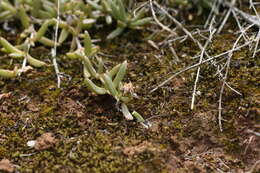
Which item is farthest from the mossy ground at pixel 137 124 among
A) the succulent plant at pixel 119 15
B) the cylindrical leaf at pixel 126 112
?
the succulent plant at pixel 119 15

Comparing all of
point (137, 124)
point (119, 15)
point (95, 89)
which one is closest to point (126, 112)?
point (137, 124)

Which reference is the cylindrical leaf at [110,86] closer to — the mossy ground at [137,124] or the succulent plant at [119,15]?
the mossy ground at [137,124]

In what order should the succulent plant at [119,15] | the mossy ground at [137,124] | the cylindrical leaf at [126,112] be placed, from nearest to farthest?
the mossy ground at [137,124], the cylindrical leaf at [126,112], the succulent plant at [119,15]

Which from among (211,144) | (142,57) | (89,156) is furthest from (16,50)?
(211,144)

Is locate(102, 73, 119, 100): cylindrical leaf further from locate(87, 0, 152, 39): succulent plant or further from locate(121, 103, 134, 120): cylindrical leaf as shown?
locate(87, 0, 152, 39): succulent plant

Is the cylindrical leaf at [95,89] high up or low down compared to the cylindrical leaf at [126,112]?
up

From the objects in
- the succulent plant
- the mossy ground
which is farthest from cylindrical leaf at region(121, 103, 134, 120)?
the succulent plant

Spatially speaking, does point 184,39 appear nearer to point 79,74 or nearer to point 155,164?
point 79,74

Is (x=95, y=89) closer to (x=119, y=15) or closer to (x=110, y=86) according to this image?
(x=110, y=86)
